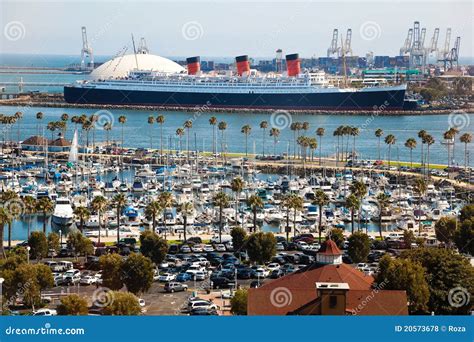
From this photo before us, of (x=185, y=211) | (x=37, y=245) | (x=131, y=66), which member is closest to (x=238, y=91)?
(x=131, y=66)

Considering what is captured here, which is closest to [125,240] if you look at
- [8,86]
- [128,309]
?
[128,309]

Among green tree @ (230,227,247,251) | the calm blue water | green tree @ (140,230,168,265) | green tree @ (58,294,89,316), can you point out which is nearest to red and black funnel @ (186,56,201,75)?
the calm blue water

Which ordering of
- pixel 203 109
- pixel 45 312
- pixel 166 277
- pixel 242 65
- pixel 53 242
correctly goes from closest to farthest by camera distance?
pixel 45 312, pixel 166 277, pixel 53 242, pixel 203 109, pixel 242 65

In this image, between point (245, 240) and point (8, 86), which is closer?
point (245, 240)

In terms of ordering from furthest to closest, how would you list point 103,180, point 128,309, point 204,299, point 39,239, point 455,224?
1. point 103,180
2. point 455,224
3. point 39,239
4. point 204,299
5. point 128,309

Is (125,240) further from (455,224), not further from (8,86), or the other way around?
(8,86)

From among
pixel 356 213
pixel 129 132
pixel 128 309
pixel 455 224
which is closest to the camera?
pixel 128 309

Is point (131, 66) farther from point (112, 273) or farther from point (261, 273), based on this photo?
point (112, 273)
